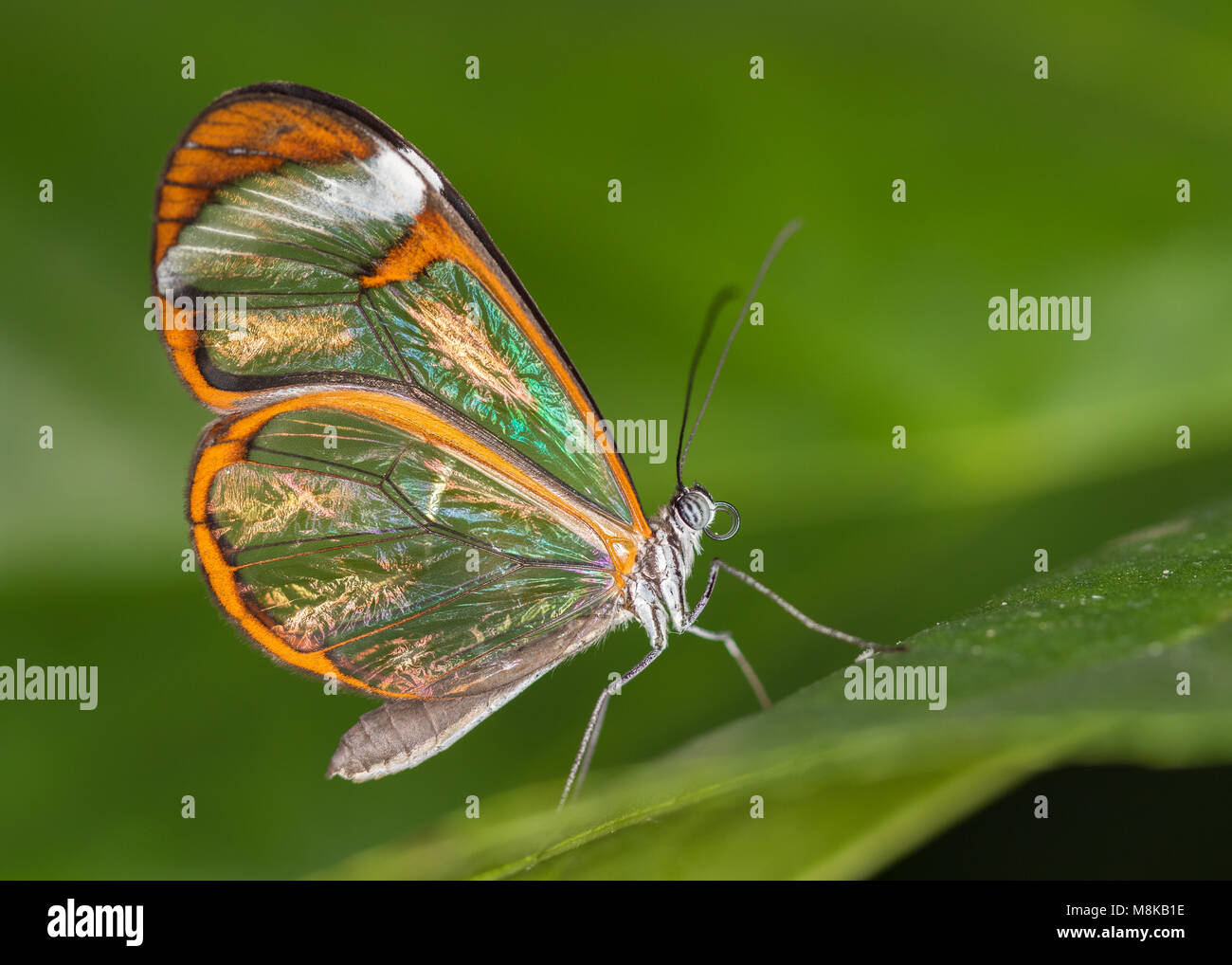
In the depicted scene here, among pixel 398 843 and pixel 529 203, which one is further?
pixel 529 203

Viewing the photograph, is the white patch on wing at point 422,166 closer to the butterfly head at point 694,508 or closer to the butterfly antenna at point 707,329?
the butterfly antenna at point 707,329

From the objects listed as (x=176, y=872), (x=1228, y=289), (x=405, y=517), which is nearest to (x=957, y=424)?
(x=1228, y=289)

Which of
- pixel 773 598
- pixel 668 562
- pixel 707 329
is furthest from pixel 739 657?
pixel 707 329

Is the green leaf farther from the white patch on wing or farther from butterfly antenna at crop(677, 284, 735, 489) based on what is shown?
the white patch on wing

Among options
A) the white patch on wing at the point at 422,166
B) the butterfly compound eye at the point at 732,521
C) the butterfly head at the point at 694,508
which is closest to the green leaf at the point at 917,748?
the butterfly head at the point at 694,508

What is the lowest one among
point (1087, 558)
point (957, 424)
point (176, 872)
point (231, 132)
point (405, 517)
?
point (176, 872)

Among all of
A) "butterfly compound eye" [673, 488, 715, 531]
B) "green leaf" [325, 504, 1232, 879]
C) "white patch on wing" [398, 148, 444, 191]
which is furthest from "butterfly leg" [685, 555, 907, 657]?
"white patch on wing" [398, 148, 444, 191]
